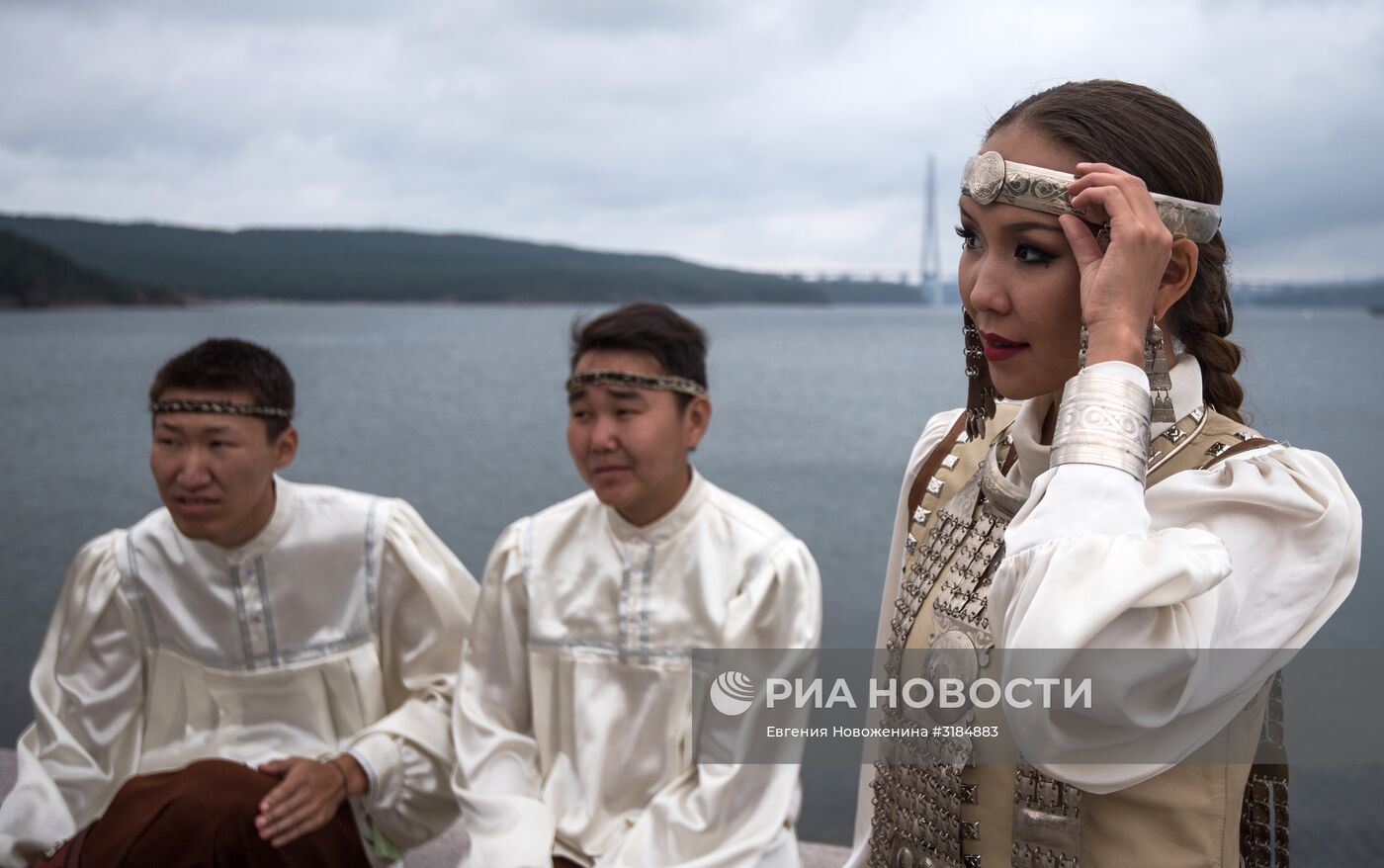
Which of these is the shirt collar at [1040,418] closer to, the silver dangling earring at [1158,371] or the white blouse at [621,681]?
the silver dangling earring at [1158,371]

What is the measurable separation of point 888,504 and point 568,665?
3975 millimetres

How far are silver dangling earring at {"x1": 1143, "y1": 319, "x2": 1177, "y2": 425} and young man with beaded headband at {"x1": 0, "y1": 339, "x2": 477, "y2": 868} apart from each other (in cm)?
170

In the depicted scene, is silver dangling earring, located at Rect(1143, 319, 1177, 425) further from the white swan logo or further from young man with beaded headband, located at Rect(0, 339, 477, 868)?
young man with beaded headband, located at Rect(0, 339, 477, 868)

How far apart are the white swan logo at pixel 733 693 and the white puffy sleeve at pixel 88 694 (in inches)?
49.7

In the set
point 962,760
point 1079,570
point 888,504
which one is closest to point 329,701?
point 962,760

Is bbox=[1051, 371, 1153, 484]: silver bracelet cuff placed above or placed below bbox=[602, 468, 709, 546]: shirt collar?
above

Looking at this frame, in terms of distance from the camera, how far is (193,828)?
222 centimetres

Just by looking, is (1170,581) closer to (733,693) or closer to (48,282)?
(733,693)

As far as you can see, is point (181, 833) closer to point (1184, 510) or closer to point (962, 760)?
point (962, 760)

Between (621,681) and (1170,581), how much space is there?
1525 millimetres

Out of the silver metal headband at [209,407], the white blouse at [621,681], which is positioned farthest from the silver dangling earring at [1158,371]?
the silver metal headband at [209,407]

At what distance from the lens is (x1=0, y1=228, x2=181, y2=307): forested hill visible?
245 inches

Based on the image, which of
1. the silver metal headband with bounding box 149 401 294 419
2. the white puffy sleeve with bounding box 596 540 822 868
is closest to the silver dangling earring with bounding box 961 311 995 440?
the white puffy sleeve with bounding box 596 540 822 868

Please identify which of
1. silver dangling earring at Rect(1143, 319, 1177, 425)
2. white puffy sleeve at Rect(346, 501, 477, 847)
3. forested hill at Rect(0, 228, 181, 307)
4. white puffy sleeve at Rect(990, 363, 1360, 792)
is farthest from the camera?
forested hill at Rect(0, 228, 181, 307)
